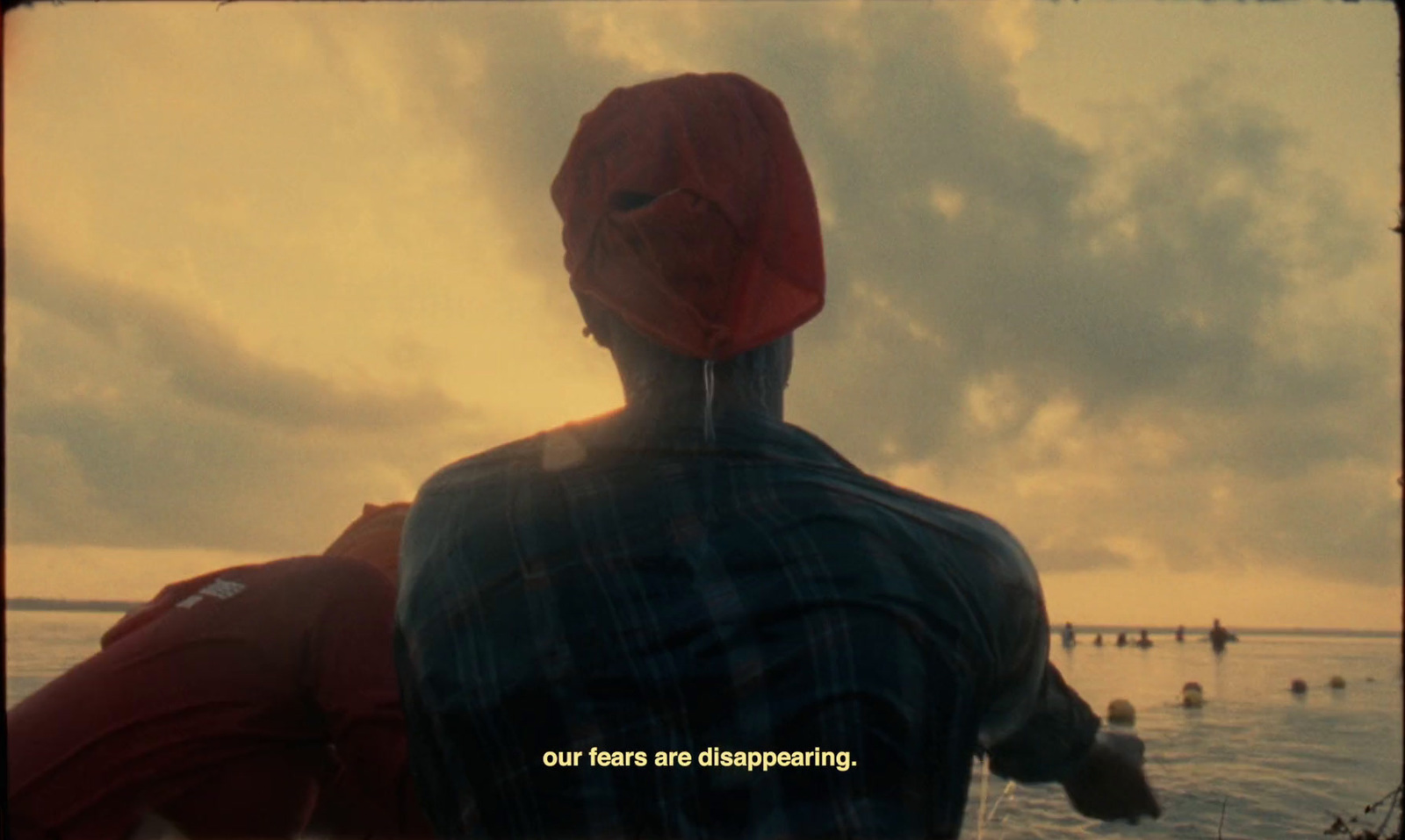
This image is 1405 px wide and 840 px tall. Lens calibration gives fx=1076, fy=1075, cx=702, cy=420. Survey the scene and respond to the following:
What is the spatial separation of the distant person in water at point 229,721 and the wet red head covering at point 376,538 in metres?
0.20

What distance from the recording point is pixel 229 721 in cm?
198

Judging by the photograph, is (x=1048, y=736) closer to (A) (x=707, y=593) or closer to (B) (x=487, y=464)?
(A) (x=707, y=593)

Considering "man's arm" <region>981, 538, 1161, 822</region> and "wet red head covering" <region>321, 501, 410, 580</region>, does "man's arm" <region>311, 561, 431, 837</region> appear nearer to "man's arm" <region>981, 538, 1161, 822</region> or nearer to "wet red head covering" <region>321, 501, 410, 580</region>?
"wet red head covering" <region>321, 501, 410, 580</region>

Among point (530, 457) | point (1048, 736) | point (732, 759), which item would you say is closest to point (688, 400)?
point (530, 457)

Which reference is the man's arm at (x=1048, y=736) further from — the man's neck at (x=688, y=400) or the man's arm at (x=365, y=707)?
the man's arm at (x=365, y=707)

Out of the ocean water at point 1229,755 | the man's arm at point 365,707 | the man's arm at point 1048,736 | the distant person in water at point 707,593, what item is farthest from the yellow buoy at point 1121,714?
the distant person in water at point 707,593

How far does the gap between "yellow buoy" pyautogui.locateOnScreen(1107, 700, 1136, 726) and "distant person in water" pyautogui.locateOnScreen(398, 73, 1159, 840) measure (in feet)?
60.1

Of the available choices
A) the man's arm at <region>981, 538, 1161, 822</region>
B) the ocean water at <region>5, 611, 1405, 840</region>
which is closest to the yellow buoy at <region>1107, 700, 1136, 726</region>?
the ocean water at <region>5, 611, 1405, 840</region>

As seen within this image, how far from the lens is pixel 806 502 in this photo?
155 centimetres

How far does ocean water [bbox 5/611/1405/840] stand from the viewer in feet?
29.7

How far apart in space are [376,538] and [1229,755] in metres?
14.5

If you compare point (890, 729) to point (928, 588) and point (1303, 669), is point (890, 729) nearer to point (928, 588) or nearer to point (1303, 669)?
point (928, 588)

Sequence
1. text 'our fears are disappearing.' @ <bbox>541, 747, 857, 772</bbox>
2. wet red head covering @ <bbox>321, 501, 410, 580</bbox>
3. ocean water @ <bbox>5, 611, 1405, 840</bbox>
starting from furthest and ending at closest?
ocean water @ <bbox>5, 611, 1405, 840</bbox>
wet red head covering @ <bbox>321, 501, 410, 580</bbox>
text 'our fears are disappearing.' @ <bbox>541, 747, 857, 772</bbox>

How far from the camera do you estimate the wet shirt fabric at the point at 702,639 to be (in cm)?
146
